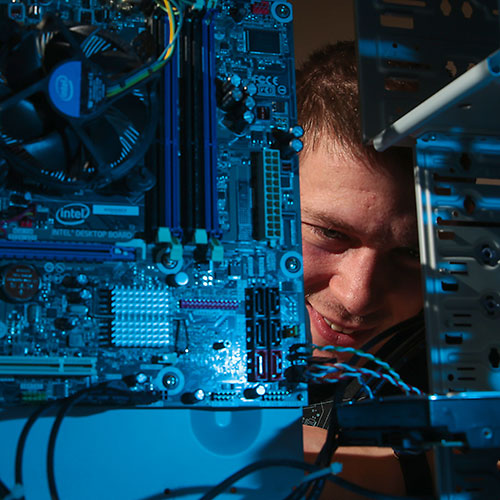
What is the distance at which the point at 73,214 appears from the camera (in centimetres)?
158

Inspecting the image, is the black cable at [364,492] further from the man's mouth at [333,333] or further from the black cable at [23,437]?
the man's mouth at [333,333]

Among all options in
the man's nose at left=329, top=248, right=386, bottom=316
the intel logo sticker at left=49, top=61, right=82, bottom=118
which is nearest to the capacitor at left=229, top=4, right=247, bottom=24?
the intel logo sticker at left=49, top=61, right=82, bottom=118

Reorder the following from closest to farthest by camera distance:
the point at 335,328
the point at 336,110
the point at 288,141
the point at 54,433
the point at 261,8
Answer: the point at 54,433 → the point at 288,141 → the point at 261,8 → the point at 336,110 → the point at 335,328

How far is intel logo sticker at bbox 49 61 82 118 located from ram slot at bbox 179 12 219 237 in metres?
0.30

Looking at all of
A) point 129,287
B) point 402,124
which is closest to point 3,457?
point 129,287

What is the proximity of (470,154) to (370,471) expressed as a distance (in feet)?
3.97

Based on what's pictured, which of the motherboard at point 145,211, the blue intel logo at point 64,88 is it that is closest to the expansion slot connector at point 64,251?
the motherboard at point 145,211

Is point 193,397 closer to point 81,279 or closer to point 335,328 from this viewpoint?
point 81,279

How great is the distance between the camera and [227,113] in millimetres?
1744

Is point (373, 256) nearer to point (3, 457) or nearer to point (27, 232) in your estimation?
point (27, 232)

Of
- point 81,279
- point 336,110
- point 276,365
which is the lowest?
point 276,365

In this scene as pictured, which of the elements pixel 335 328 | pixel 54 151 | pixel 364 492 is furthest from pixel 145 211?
pixel 335 328

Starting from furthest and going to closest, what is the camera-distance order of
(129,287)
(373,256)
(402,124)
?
(373,256) → (402,124) → (129,287)

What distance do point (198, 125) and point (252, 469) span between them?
0.86m
